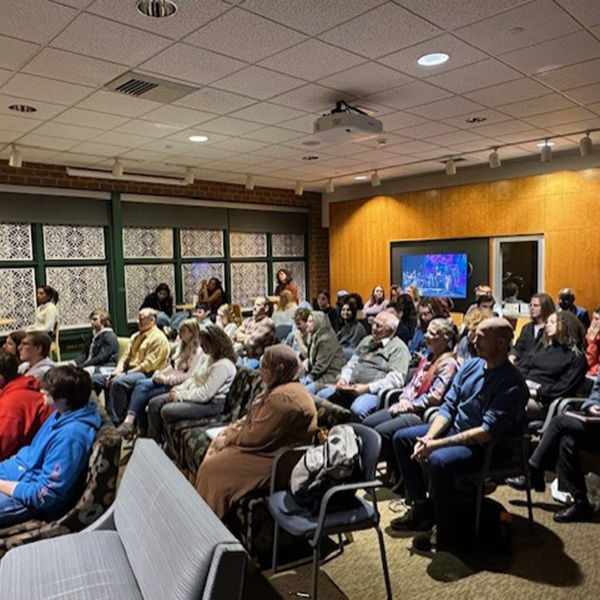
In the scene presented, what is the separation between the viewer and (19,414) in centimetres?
264

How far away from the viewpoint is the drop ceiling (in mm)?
2725

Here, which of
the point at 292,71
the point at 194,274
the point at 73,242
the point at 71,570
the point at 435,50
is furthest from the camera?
the point at 194,274

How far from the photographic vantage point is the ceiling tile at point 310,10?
8.51 feet

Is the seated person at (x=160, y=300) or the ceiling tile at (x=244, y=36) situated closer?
the ceiling tile at (x=244, y=36)

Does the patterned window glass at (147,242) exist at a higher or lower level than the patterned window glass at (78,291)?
higher

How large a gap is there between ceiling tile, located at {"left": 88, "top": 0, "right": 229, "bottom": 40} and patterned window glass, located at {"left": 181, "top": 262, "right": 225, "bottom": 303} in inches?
225

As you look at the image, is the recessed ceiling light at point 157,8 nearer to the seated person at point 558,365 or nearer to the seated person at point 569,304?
the seated person at point 558,365

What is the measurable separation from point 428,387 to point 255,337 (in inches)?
56.2

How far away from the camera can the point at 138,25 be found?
2783 mm

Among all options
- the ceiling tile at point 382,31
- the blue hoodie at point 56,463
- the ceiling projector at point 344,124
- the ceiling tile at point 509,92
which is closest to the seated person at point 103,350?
the ceiling projector at point 344,124

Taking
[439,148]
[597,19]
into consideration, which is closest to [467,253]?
[439,148]

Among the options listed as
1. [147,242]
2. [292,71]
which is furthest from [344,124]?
[147,242]

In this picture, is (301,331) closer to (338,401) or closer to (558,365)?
(338,401)

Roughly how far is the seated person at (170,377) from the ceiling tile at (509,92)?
3.02 m
